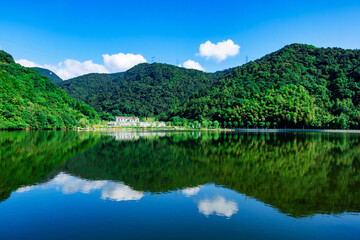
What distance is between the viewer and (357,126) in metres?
84.4

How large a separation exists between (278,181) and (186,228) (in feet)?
25.8

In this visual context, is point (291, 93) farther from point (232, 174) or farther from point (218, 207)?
point (218, 207)

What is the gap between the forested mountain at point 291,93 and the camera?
9156cm

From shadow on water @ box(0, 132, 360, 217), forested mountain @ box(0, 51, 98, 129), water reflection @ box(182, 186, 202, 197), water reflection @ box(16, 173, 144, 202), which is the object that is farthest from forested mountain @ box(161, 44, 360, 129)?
water reflection @ box(16, 173, 144, 202)

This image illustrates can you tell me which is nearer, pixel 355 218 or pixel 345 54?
pixel 355 218

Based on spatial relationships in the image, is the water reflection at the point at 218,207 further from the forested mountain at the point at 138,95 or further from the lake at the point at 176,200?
the forested mountain at the point at 138,95

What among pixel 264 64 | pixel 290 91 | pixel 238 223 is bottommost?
pixel 238 223

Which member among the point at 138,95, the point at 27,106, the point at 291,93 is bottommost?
the point at 27,106

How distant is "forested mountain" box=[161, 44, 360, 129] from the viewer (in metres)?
91.6

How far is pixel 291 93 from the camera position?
347 feet

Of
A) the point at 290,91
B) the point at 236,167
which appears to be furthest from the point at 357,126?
the point at 236,167

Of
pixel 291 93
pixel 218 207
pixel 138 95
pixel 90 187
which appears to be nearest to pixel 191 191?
pixel 218 207

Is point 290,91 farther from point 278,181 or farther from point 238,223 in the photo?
point 238,223

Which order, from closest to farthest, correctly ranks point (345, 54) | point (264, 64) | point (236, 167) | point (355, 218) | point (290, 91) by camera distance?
Result: point (355, 218), point (236, 167), point (290, 91), point (345, 54), point (264, 64)
